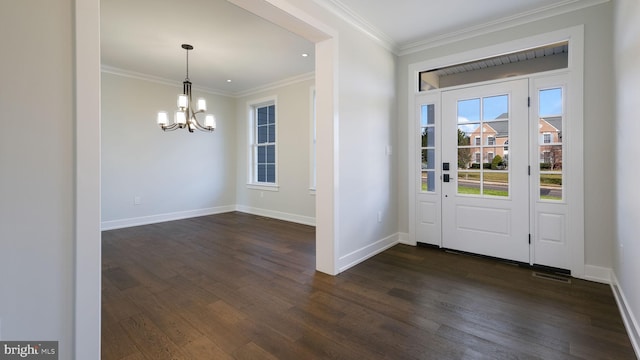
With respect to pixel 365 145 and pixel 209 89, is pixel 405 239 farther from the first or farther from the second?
pixel 209 89

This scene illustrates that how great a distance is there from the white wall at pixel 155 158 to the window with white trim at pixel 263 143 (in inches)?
23.9

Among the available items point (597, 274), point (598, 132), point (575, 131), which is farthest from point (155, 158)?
point (597, 274)

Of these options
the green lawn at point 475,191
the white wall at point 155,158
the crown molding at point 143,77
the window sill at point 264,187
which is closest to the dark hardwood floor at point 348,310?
the green lawn at point 475,191

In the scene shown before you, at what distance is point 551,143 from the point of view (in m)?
3.04

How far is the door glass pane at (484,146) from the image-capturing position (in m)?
3.35

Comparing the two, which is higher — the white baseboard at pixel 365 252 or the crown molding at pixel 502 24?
the crown molding at pixel 502 24

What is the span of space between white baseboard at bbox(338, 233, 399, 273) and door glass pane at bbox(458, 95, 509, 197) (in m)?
1.14

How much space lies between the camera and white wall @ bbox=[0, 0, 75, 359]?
1.22 m

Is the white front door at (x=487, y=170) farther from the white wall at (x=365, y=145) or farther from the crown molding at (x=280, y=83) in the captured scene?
the crown molding at (x=280, y=83)

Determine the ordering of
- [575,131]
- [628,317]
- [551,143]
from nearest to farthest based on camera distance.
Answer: [628,317] < [575,131] < [551,143]

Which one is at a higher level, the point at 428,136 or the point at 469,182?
the point at 428,136

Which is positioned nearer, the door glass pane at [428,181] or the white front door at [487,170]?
the white front door at [487,170]

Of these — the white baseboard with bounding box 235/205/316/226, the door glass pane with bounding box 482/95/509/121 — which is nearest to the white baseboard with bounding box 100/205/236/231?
the white baseboard with bounding box 235/205/316/226

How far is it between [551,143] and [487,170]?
675 millimetres
